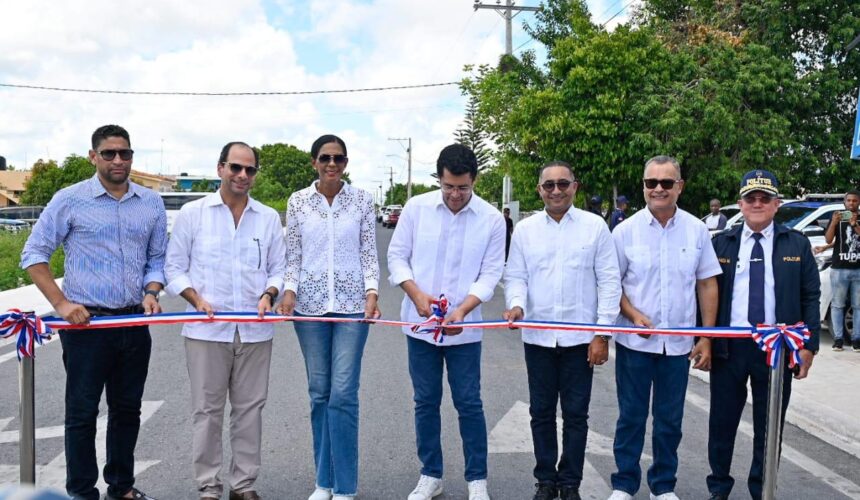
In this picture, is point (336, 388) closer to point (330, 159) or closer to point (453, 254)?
point (453, 254)

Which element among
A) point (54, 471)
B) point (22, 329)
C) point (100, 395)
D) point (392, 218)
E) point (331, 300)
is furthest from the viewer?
point (392, 218)

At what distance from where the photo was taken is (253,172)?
4445mm

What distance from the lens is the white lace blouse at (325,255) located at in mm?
4469

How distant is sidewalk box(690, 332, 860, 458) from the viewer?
6031mm

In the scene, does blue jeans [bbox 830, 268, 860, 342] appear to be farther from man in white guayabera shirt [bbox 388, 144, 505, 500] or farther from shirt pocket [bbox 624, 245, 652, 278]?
man in white guayabera shirt [bbox 388, 144, 505, 500]

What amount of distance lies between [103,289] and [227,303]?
664 mm

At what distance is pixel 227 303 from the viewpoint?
14.3 ft

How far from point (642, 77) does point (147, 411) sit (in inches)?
616

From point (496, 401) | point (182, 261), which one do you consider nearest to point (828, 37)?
point (496, 401)

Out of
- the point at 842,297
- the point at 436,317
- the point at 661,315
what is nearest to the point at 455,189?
the point at 436,317

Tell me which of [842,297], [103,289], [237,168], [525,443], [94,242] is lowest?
[525,443]

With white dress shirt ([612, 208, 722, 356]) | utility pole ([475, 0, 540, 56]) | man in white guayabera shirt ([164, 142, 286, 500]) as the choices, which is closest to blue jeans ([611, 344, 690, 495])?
white dress shirt ([612, 208, 722, 356])

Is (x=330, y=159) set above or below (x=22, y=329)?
above

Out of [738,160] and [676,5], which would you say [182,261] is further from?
[676,5]
